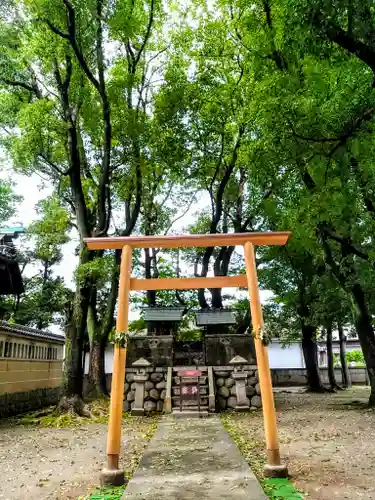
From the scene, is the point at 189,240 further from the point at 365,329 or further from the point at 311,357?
the point at 311,357

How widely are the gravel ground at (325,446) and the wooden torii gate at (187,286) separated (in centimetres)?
61

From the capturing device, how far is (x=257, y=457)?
5.94 m

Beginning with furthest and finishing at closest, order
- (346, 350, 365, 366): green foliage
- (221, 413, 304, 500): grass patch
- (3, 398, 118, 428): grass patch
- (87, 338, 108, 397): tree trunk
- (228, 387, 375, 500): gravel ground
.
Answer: (346, 350, 365, 366): green foliage
(87, 338, 108, 397): tree trunk
(3, 398, 118, 428): grass patch
(228, 387, 375, 500): gravel ground
(221, 413, 304, 500): grass patch

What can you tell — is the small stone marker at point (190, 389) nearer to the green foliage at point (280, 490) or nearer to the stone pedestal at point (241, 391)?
the stone pedestal at point (241, 391)

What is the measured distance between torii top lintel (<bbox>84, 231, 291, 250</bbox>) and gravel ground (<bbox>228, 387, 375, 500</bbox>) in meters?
3.05

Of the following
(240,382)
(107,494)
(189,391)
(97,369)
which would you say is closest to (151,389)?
(189,391)

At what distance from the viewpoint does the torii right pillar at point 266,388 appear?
4855 millimetres

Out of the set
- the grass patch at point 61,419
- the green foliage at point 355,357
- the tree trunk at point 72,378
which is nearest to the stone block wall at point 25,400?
the grass patch at point 61,419

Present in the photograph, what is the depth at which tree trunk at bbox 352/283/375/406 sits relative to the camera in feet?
37.9

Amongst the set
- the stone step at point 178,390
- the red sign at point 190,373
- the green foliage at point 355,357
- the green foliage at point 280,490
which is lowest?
the green foliage at point 280,490

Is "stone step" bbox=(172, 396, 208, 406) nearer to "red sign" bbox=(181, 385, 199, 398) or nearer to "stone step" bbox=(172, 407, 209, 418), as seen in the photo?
"red sign" bbox=(181, 385, 199, 398)

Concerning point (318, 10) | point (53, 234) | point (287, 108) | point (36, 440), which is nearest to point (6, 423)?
point (36, 440)

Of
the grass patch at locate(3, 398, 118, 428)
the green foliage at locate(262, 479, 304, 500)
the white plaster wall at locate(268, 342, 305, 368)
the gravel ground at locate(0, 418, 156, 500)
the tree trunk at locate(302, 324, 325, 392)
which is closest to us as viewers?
the green foliage at locate(262, 479, 304, 500)

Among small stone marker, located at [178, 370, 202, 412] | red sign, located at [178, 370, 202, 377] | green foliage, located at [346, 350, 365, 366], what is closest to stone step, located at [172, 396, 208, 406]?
small stone marker, located at [178, 370, 202, 412]
